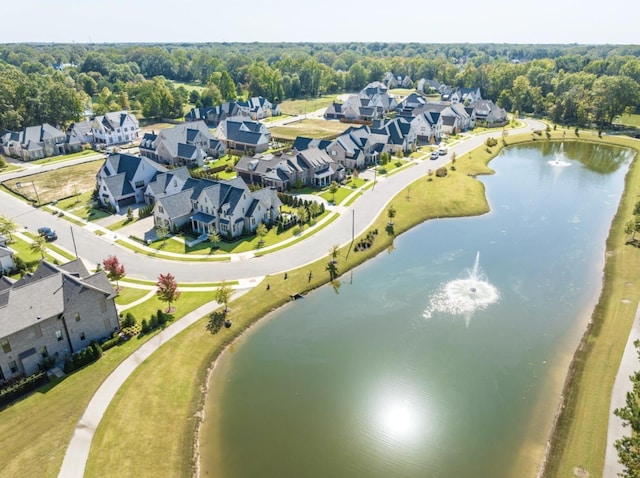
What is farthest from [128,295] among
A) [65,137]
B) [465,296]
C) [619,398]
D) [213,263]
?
[65,137]

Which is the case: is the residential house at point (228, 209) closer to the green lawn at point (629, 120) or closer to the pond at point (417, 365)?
the pond at point (417, 365)

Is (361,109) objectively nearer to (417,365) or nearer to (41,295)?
(417,365)

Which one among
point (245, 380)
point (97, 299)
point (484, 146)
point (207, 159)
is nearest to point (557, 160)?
point (484, 146)

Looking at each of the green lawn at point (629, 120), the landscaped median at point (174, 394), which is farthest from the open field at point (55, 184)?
the green lawn at point (629, 120)

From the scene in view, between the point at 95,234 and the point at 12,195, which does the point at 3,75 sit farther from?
the point at 95,234

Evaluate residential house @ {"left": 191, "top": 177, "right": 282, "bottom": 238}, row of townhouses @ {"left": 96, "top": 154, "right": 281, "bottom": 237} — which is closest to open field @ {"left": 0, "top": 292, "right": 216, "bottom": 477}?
residential house @ {"left": 191, "top": 177, "right": 282, "bottom": 238}

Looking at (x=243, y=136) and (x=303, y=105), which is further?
(x=303, y=105)
